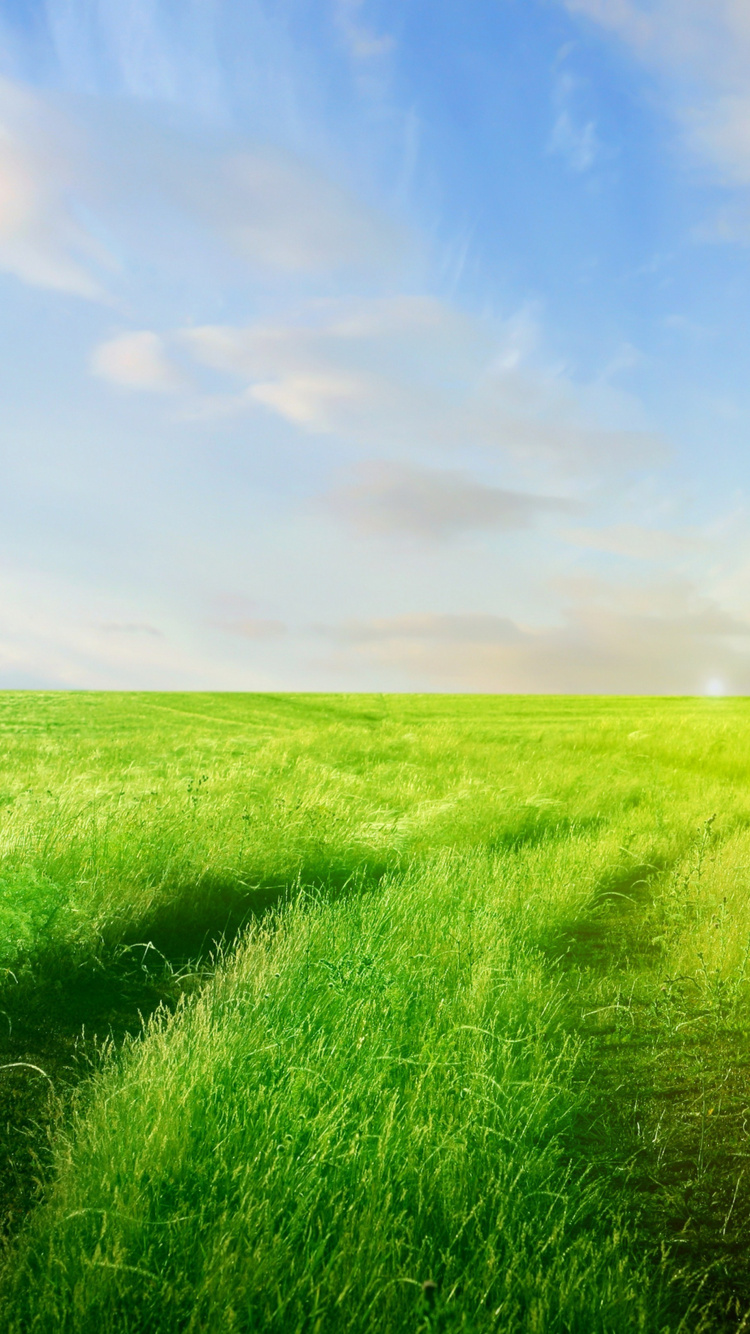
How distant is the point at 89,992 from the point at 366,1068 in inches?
101

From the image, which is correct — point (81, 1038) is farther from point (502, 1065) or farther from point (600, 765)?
point (600, 765)

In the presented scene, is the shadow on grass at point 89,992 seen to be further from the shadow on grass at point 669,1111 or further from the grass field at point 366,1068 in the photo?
the shadow on grass at point 669,1111

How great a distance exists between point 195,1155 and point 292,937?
2.66m

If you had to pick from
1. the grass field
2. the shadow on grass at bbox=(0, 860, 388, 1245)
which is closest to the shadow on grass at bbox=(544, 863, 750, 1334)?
the grass field

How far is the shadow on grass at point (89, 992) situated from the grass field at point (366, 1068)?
1.1 inches

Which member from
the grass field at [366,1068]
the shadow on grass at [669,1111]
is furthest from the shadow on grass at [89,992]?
the shadow on grass at [669,1111]

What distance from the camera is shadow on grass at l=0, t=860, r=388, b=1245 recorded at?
3879 mm

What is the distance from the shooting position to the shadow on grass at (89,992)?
388cm

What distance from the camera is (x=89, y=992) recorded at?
19.0 feet

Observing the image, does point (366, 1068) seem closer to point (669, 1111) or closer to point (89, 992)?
point (669, 1111)

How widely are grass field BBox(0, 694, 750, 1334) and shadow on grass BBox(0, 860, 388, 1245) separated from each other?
28 millimetres

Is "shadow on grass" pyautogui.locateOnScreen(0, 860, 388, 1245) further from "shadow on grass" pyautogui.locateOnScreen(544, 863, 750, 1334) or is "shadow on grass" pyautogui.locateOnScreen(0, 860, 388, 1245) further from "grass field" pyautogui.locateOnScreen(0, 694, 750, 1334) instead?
"shadow on grass" pyautogui.locateOnScreen(544, 863, 750, 1334)

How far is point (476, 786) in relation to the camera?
12938 millimetres

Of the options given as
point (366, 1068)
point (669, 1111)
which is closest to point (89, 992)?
point (366, 1068)
